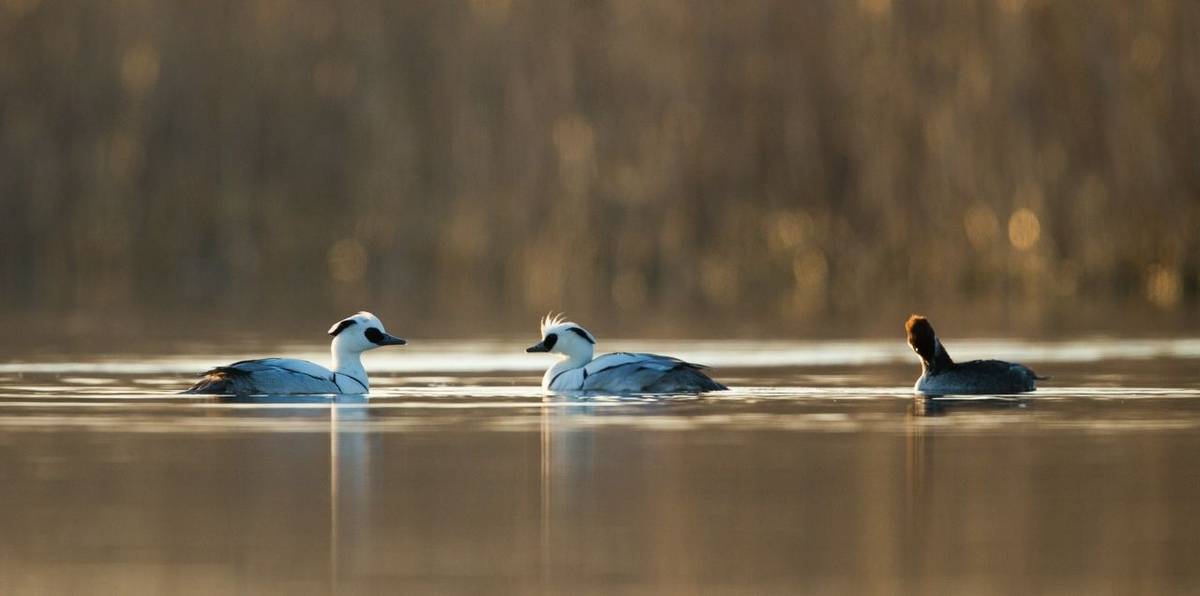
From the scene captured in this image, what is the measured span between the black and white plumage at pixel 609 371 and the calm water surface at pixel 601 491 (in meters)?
0.25

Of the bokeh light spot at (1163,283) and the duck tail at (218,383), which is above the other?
the bokeh light spot at (1163,283)

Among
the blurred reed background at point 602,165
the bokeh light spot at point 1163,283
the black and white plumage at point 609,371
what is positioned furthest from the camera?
the blurred reed background at point 602,165

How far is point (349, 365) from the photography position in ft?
43.3

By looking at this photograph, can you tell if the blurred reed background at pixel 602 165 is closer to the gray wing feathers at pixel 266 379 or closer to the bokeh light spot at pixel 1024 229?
the bokeh light spot at pixel 1024 229

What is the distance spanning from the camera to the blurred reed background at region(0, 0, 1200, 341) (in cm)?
2177

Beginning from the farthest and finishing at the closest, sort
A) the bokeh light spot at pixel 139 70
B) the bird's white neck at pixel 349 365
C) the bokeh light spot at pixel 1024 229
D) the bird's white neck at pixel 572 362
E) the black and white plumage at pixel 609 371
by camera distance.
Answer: the bokeh light spot at pixel 139 70 < the bokeh light spot at pixel 1024 229 < the bird's white neck at pixel 572 362 < the bird's white neck at pixel 349 365 < the black and white plumage at pixel 609 371

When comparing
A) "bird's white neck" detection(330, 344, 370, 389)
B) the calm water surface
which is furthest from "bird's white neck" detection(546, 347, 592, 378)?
"bird's white neck" detection(330, 344, 370, 389)

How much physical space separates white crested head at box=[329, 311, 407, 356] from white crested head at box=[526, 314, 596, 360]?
3.25ft

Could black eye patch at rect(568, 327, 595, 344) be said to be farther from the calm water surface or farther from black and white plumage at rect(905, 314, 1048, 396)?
black and white plumage at rect(905, 314, 1048, 396)

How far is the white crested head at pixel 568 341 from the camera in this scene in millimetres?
13758

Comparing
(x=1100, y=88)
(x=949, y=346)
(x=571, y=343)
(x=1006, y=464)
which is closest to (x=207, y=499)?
(x=1006, y=464)

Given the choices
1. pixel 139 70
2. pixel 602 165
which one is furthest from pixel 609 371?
pixel 139 70

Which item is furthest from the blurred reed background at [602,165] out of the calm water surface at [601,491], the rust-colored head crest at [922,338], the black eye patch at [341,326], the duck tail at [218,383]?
the calm water surface at [601,491]

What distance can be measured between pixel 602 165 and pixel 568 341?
10405 millimetres
